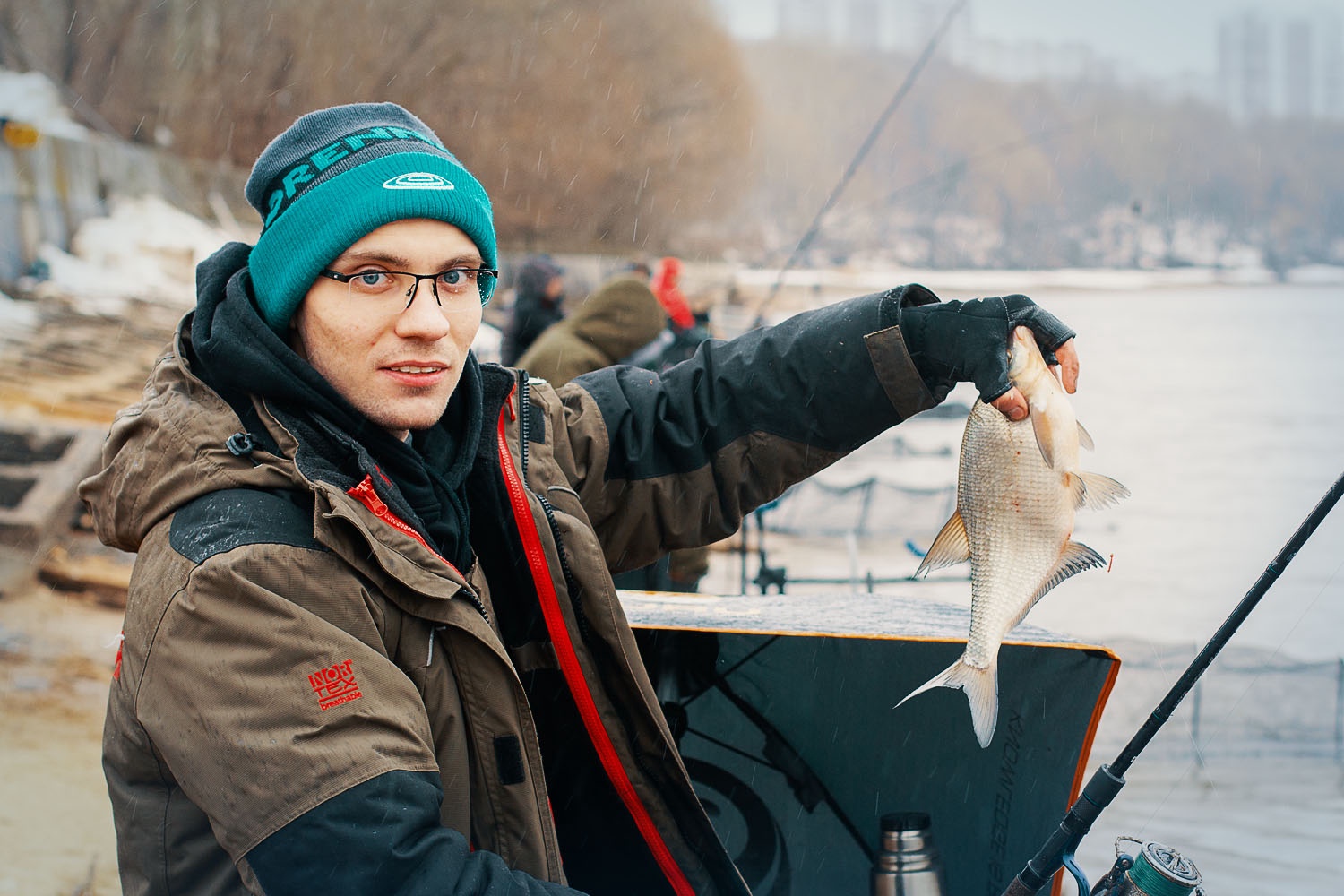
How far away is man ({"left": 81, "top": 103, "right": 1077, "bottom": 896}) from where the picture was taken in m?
1.30

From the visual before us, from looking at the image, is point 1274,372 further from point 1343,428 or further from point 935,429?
point 935,429

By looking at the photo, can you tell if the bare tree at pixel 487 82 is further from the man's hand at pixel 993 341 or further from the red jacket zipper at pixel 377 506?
the man's hand at pixel 993 341

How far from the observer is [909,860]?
7.59ft

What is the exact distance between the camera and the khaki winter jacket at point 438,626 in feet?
4.23

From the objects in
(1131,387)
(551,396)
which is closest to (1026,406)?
(551,396)

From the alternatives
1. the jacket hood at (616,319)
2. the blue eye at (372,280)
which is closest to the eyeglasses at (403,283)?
the blue eye at (372,280)

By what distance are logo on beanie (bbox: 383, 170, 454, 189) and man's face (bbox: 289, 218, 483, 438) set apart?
6cm

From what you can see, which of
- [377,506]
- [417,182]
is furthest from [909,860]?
[417,182]

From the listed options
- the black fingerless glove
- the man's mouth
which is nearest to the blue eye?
the man's mouth

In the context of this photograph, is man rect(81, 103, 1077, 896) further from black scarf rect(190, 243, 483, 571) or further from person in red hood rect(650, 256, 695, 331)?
person in red hood rect(650, 256, 695, 331)

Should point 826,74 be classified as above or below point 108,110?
above

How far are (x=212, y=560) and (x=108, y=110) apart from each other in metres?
29.8

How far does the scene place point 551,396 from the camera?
6.84 ft

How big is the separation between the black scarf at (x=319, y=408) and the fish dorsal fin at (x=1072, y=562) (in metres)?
1.06
